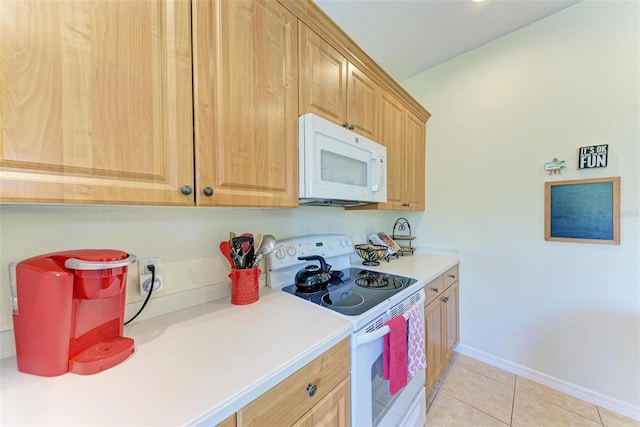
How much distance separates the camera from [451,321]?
77.2 inches

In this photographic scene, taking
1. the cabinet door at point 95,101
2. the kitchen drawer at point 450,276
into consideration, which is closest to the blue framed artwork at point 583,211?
the kitchen drawer at point 450,276

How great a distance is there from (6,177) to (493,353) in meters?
2.91

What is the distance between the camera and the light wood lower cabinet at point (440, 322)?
156 centimetres

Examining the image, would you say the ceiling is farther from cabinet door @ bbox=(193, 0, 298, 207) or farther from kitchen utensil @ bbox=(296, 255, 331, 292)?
kitchen utensil @ bbox=(296, 255, 331, 292)

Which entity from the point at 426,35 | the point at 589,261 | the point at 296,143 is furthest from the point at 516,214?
the point at 296,143

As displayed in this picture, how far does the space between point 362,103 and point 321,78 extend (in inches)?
15.4

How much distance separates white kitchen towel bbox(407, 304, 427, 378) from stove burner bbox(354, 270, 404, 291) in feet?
0.49

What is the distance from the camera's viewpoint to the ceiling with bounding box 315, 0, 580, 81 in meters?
1.59

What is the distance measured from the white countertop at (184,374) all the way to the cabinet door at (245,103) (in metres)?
0.46

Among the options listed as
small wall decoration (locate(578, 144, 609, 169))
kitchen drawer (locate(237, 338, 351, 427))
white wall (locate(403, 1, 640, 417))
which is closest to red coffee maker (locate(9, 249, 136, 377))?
kitchen drawer (locate(237, 338, 351, 427))

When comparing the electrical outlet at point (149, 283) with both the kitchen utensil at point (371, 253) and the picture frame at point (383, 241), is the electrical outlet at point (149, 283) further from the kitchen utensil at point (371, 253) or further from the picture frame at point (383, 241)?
the picture frame at point (383, 241)

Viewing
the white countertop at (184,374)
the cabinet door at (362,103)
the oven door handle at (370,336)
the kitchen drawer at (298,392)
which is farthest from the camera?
the cabinet door at (362,103)

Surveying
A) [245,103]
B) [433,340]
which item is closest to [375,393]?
[433,340]

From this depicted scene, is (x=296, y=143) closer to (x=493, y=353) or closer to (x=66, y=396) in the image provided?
(x=66, y=396)
